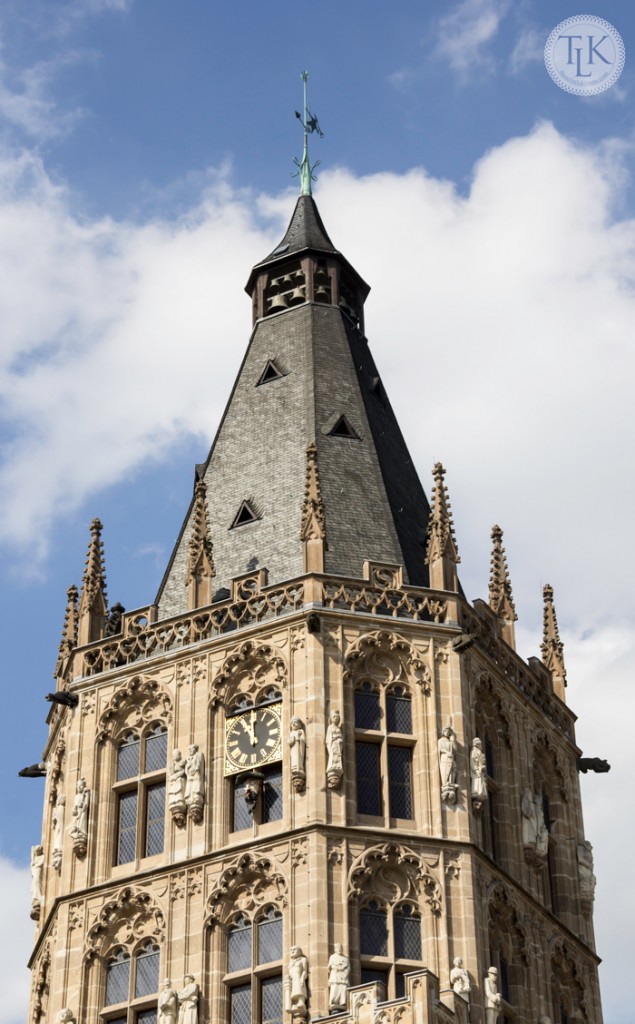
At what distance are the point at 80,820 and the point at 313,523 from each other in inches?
308

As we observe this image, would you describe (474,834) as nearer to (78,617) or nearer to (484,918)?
(484,918)

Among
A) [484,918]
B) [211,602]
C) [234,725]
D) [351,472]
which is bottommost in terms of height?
[484,918]

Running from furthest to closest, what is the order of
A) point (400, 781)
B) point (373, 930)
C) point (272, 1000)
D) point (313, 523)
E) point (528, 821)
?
point (313, 523), point (528, 821), point (400, 781), point (373, 930), point (272, 1000)

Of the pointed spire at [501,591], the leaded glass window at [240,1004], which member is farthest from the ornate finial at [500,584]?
the leaded glass window at [240,1004]

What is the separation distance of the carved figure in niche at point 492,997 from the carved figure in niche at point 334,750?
473 cm

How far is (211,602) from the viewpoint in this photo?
181 ft

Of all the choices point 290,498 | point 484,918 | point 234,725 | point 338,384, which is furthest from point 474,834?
point 338,384

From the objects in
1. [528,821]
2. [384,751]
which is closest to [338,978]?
[384,751]

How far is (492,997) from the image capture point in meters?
49.2

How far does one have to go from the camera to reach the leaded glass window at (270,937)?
1951 inches

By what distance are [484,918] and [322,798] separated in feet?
12.7

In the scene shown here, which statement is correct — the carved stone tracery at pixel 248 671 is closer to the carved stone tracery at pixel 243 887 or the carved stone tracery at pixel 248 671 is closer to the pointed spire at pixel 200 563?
the pointed spire at pixel 200 563

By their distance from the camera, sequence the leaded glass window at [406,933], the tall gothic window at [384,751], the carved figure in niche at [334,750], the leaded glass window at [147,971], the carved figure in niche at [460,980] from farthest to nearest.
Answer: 1. the tall gothic window at [384,751]
2. the carved figure in niche at [334,750]
3. the leaded glass window at [147,971]
4. the leaded glass window at [406,933]
5. the carved figure in niche at [460,980]

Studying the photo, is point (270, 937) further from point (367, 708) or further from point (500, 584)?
point (500, 584)
